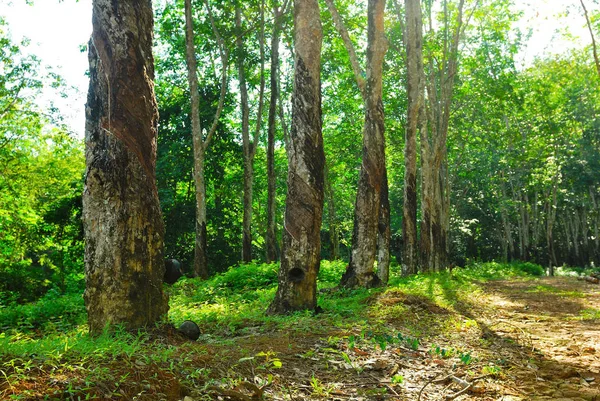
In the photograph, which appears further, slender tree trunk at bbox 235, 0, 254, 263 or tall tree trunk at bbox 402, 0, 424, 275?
slender tree trunk at bbox 235, 0, 254, 263

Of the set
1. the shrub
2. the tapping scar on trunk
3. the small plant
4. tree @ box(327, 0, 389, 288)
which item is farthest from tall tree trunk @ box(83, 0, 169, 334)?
the shrub

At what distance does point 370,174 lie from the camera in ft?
37.2

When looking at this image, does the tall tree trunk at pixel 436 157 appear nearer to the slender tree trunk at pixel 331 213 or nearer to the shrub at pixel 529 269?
the slender tree trunk at pixel 331 213

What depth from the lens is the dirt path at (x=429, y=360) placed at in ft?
15.4

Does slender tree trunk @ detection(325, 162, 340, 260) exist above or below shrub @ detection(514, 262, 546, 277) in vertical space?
above

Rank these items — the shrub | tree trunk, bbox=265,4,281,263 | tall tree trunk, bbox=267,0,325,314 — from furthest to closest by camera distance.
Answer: the shrub
tree trunk, bbox=265,4,281,263
tall tree trunk, bbox=267,0,325,314

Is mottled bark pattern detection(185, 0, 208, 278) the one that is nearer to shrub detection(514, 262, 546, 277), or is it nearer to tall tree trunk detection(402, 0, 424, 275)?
tall tree trunk detection(402, 0, 424, 275)

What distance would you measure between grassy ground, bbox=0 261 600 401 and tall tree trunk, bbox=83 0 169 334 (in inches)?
14.6

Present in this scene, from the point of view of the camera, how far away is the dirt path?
468cm

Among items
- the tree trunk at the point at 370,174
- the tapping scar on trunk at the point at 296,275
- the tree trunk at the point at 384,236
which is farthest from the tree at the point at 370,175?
the tapping scar on trunk at the point at 296,275

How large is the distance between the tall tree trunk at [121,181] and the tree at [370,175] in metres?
6.21

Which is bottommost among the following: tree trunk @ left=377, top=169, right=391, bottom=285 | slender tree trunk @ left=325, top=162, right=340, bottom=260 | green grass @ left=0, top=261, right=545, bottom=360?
green grass @ left=0, top=261, right=545, bottom=360

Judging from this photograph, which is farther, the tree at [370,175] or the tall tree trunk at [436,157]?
the tall tree trunk at [436,157]

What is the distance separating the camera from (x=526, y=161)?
32.2m
